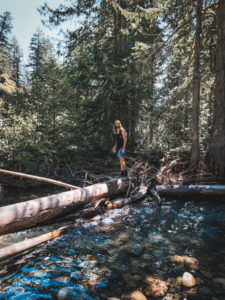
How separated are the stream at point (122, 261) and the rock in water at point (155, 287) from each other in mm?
15

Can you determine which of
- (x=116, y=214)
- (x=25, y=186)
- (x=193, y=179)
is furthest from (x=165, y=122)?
(x=25, y=186)

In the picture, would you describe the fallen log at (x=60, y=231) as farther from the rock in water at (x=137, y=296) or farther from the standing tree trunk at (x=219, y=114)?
the standing tree trunk at (x=219, y=114)

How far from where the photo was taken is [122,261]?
3309mm

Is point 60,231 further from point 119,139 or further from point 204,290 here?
point 119,139

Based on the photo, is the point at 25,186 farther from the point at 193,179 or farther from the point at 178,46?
the point at 178,46

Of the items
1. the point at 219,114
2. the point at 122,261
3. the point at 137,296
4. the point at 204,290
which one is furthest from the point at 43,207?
the point at 219,114

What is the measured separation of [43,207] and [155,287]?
8.91 feet

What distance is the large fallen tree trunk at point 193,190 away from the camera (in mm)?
6547

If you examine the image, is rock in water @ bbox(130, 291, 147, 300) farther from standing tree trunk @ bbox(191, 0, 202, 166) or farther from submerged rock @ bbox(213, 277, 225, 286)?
standing tree trunk @ bbox(191, 0, 202, 166)

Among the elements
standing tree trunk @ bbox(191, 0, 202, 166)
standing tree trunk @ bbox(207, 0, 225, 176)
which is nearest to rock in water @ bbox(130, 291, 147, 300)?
standing tree trunk @ bbox(207, 0, 225, 176)

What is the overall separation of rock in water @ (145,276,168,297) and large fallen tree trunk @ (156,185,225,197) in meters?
4.40

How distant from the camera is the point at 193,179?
26.9 feet

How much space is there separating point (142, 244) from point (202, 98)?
12.5 meters

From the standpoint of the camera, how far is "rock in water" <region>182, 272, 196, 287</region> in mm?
2665
